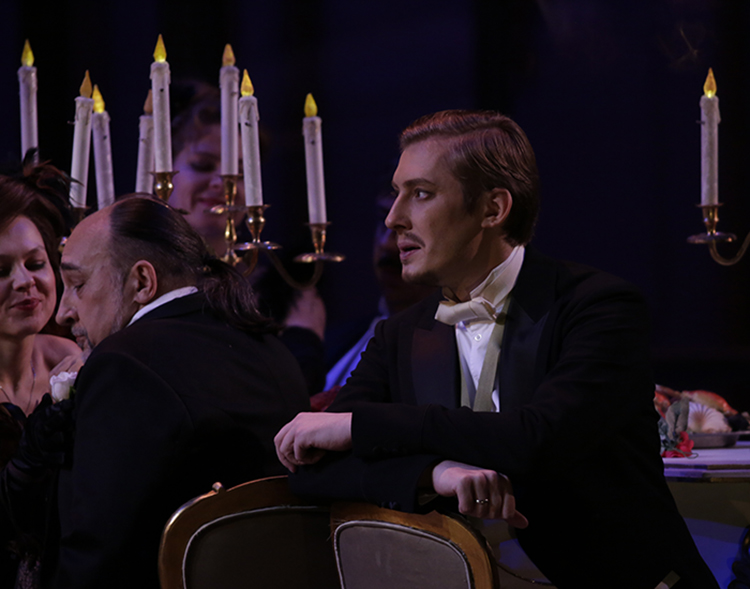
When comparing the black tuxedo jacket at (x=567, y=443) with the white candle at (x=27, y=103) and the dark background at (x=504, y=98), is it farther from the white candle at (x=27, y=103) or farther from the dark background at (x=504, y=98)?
the dark background at (x=504, y=98)

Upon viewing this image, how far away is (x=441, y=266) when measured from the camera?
1.66 metres

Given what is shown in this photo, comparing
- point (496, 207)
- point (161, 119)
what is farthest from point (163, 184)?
point (496, 207)

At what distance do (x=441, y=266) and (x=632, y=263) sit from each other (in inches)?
84.1

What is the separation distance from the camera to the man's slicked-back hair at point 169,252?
74.0 inches

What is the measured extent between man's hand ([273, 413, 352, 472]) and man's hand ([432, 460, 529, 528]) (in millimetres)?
220

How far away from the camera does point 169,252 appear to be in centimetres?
195

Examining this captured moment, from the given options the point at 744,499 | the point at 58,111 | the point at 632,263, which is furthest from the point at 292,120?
the point at 744,499

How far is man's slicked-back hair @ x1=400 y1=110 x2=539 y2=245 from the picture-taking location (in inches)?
65.1

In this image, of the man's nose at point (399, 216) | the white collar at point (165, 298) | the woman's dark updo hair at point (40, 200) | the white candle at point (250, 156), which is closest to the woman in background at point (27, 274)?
the woman's dark updo hair at point (40, 200)

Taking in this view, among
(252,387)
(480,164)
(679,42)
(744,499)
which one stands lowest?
(744,499)

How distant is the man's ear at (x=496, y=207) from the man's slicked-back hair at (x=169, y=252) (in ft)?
1.99

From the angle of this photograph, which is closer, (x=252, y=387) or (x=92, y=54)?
(x=252, y=387)

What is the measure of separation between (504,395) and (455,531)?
416 mm

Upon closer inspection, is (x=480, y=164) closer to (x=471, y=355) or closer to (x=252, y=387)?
(x=471, y=355)
